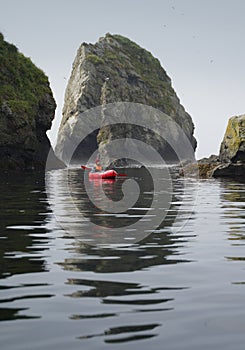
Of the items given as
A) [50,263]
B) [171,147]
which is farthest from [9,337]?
[171,147]

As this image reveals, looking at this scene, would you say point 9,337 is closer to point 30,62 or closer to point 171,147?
point 30,62

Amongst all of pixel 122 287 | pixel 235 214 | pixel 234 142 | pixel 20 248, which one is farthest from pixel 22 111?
pixel 122 287

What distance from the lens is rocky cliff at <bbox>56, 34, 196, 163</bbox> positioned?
139 m

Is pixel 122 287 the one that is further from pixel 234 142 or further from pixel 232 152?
pixel 234 142

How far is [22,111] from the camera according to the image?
5303 cm

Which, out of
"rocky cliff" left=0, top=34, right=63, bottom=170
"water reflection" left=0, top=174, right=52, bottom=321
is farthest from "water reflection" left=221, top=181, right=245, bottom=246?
"rocky cliff" left=0, top=34, right=63, bottom=170

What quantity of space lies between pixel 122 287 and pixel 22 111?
48190mm

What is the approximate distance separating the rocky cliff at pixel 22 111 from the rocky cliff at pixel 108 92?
6061 cm

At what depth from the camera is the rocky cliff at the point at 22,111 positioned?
50.1 metres

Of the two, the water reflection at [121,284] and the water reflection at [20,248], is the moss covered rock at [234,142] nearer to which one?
the water reflection at [20,248]

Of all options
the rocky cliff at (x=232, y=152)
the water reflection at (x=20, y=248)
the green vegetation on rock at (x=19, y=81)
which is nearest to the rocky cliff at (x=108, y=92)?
the green vegetation on rock at (x=19, y=81)

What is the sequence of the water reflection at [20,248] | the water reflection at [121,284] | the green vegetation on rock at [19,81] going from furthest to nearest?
the green vegetation on rock at [19,81]
the water reflection at [20,248]
the water reflection at [121,284]

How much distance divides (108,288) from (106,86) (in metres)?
129

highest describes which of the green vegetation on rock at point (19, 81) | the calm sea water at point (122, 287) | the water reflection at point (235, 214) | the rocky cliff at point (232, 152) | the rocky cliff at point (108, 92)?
the rocky cliff at point (108, 92)
